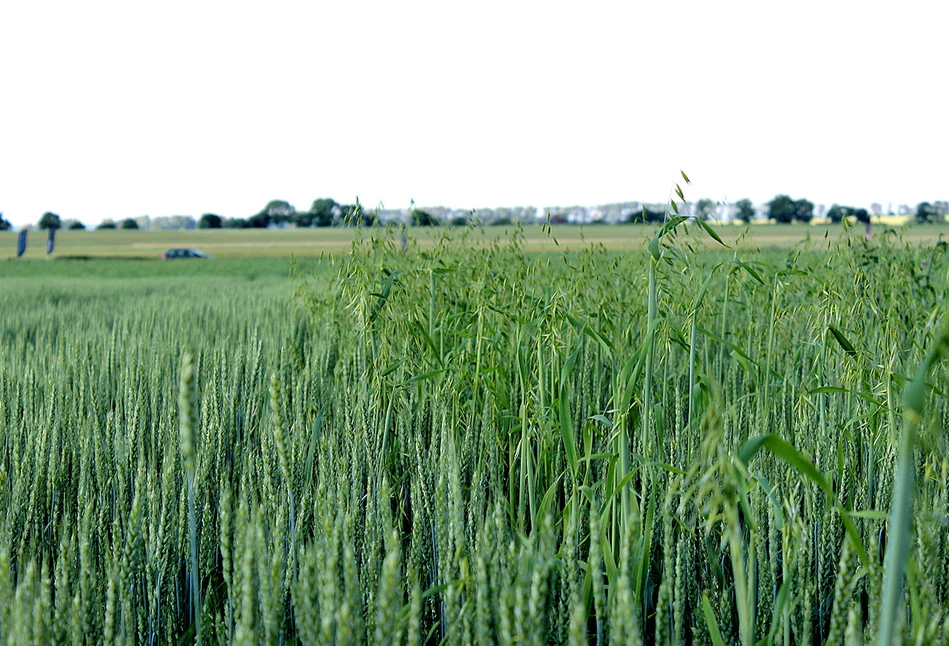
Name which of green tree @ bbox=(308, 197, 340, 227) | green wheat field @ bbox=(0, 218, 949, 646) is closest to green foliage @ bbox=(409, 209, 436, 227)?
green wheat field @ bbox=(0, 218, 949, 646)

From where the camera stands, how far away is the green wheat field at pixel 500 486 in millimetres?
798

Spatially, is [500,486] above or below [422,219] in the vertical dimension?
below

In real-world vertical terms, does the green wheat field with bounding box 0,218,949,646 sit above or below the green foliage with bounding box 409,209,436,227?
below

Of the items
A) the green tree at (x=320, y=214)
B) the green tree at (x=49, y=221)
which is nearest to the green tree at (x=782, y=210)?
the green tree at (x=320, y=214)

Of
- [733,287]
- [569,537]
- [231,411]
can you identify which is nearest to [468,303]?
[231,411]

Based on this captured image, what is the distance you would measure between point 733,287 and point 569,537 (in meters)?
2.20

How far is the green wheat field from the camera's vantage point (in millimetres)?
798

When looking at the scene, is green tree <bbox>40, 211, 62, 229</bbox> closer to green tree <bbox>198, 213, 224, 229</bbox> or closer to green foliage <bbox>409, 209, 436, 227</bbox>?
green tree <bbox>198, 213, 224, 229</bbox>

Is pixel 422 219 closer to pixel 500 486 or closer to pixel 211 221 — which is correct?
pixel 500 486

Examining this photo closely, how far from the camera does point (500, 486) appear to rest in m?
1.22

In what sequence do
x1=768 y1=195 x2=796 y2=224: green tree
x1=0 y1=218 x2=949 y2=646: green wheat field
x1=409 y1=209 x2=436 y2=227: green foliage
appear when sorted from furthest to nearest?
x1=768 y1=195 x2=796 y2=224: green tree, x1=409 y1=209 x2=436 y2=227: green foliage, x1=0 y1=218 x2=949 y2=646: green wheat field

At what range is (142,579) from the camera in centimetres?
124

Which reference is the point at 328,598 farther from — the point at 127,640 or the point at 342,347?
the point at 342,347

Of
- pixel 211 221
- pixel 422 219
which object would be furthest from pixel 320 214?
pixel 422 219
